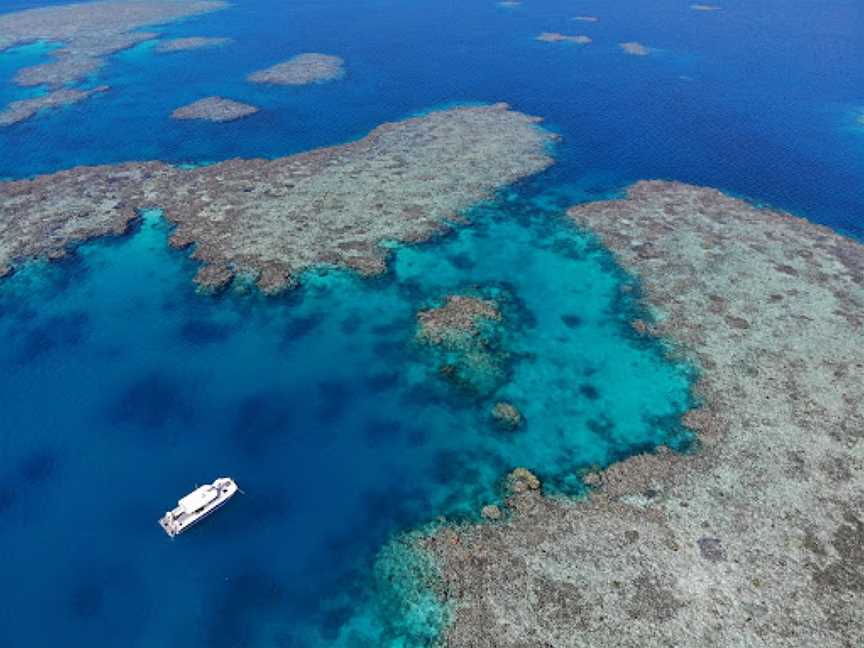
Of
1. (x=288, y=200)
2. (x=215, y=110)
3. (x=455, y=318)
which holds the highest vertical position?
(x=215, y=110)

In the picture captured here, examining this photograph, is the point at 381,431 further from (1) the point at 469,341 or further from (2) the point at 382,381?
(1) the point at 469,341

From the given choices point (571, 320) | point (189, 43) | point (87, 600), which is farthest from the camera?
point (189, 43)

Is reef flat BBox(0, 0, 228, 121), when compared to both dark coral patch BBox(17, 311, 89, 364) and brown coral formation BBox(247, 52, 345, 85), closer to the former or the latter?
brown coral formation BBox(247, 52, 345, 85)

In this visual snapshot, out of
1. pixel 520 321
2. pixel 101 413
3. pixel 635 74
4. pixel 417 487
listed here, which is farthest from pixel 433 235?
A: pixel 635 74

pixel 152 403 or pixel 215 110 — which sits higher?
pixel 215 110

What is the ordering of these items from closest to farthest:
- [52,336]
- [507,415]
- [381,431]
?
[381,431]
[507,415]
[52,336]

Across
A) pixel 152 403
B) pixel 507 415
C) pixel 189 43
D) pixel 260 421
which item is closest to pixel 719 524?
pixel 507 415

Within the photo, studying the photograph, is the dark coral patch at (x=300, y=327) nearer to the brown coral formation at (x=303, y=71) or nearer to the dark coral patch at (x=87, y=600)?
the dark coral patch at (x=87, y=600)
